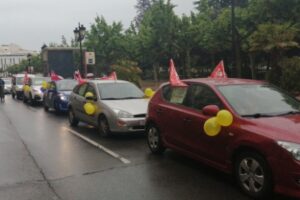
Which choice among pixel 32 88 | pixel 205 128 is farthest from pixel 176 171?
pixel 32 88

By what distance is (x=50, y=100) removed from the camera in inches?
740

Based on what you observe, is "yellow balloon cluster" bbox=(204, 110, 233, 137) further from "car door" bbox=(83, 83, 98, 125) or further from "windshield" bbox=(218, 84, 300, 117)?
"car door" bbox=(83, 83, 98, 125)

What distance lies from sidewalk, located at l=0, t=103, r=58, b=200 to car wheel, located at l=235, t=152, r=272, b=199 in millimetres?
2555

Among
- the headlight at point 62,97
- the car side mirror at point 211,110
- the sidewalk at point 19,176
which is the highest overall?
the car side mirror at point 211,110

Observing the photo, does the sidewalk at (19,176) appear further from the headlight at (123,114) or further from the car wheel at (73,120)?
the car wheel at (73,120)

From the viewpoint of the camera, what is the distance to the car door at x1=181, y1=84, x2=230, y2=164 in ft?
21.6

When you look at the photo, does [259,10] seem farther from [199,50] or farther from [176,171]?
[176,171]

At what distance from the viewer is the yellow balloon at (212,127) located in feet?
21.2

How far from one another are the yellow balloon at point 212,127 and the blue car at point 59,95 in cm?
1167

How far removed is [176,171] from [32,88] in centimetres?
1732

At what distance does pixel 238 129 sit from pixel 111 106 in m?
5.24

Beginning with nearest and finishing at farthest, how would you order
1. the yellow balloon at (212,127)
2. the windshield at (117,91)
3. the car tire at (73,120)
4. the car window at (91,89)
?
the yellow balloon at (212,127) → the windshield at (117,91) → the car window at (91,89) → the car tire at (73,120)

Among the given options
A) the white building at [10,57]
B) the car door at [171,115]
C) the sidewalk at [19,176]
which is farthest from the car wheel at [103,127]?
the white building at [10,57]

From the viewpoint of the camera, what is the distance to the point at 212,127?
256 inches
